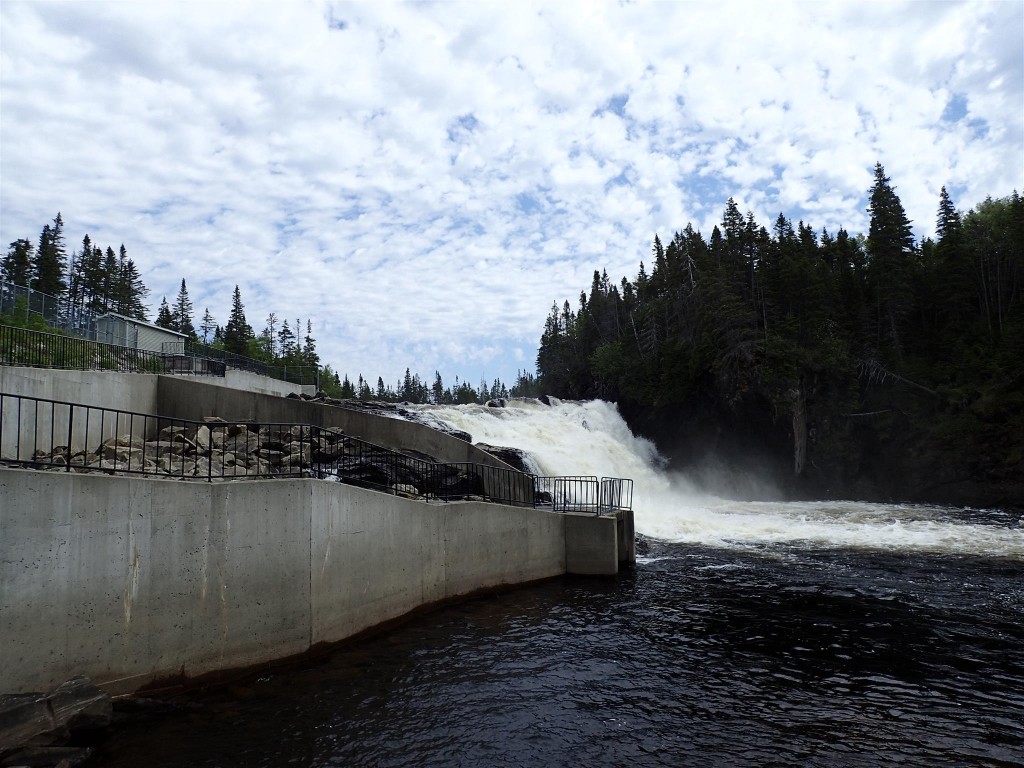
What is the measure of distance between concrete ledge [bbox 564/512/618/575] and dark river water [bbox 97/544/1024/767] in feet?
6.68

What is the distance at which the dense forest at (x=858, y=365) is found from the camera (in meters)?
35.2

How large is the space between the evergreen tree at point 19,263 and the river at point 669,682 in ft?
233

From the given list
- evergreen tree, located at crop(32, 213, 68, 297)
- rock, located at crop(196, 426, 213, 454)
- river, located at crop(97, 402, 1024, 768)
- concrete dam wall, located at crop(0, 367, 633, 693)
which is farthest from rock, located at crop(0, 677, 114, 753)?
evergreen tree, located at crop(32, 213, 68, 297)

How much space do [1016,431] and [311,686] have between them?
126 ft

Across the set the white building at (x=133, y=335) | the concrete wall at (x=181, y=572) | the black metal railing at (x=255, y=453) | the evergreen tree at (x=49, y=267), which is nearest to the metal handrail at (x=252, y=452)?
the black metal railing at (x=255, y=453)

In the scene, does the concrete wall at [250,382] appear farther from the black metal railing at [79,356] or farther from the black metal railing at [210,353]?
the black metal railing at [210,353]

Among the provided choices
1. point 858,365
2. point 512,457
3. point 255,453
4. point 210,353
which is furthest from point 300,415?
point 858,365

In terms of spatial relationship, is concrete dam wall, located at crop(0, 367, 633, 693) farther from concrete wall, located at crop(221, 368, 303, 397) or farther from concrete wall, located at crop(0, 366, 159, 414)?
concrete wall, located at crop(221, 368, 303, 397)

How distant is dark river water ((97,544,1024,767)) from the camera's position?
678 cm

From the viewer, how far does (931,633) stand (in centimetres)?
1118

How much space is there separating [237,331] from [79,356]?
Answer: 238ft

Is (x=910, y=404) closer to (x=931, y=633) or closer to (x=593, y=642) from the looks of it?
(x=931, y=633)

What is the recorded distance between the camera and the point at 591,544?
16406 millimetres

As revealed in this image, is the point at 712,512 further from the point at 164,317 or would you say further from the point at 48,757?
the point at 164,317
